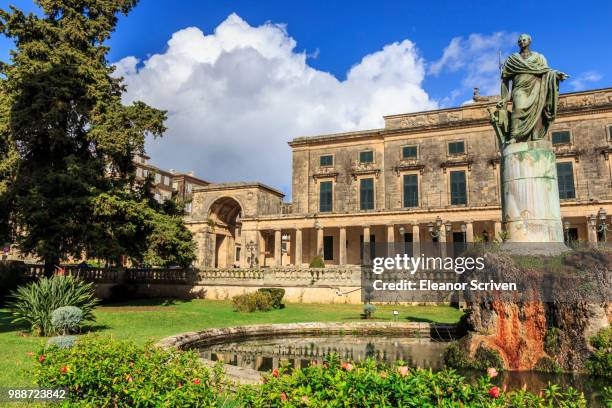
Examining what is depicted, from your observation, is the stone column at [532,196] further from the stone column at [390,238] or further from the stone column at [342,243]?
the stone column at [342,243]

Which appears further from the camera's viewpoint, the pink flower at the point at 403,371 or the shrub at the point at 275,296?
the shrub at the point at 275,296

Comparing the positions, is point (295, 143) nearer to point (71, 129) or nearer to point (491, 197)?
point (491, 197)

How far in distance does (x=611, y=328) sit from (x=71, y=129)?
24.2m

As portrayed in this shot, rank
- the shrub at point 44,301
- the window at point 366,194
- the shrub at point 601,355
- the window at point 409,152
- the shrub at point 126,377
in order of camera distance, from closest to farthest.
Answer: the shrub at point 126,377 → the shrub at point 601,355 → the shrub at point 44,301 → the window at point 409,152 → the window at point 366,194

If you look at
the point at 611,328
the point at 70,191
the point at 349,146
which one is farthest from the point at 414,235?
the point at 611,328

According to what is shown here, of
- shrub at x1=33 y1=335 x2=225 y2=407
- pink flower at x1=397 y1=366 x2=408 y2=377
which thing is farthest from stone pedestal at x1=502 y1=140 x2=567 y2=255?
shrub at x1=33 y1=335 x2=225 y2=407

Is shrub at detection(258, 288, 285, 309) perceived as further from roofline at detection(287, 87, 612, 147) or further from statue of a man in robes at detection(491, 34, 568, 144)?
roofline at detection(287, 87, 612, 147)

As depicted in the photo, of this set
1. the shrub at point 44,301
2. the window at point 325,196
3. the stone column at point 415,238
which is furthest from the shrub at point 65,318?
the window at point 325,196

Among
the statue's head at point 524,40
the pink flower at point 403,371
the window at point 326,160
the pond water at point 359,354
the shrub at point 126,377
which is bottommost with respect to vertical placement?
the pond water at point 359,354

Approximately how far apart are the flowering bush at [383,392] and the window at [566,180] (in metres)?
36.1

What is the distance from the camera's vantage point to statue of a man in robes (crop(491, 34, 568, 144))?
34.7 ft

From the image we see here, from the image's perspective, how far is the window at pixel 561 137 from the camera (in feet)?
114

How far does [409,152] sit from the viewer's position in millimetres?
39469

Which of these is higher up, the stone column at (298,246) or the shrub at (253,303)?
the stone column at (298,246)
